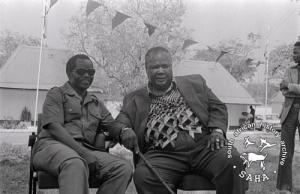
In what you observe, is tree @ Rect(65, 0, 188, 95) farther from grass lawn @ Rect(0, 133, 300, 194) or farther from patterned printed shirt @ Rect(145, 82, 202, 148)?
patterned printed shirt @ Rect(145, 82, 202, 148)

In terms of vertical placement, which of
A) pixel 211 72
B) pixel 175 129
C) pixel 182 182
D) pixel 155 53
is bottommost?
pixel 182 182

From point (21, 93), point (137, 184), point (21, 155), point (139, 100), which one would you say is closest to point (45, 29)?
point (21, 155)

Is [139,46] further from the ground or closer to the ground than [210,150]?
further from the ground

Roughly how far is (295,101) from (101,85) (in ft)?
25.8

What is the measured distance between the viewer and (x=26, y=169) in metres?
5.94

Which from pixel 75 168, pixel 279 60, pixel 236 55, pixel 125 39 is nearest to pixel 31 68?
pixel 125 39

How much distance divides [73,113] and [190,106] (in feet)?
3.07

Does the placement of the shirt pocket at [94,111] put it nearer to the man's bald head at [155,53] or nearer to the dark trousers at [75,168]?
the dark trousers at [75,168]

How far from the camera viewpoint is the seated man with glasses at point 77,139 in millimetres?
2881

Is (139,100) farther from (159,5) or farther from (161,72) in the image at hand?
(159,5)

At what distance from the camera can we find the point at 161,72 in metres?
3.48

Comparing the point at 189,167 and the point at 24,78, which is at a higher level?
the point at 24,78

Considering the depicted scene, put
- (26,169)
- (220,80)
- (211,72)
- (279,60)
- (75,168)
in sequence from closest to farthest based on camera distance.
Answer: (75,168) → (26,169) → (279,60) → (211,72) → (220,80)

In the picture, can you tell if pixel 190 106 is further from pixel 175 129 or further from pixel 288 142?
pixel 288 142
